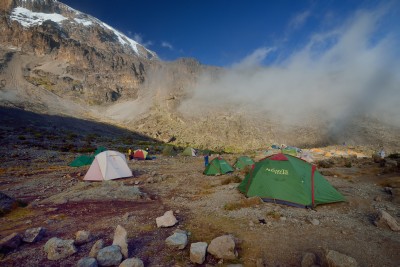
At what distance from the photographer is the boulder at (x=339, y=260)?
4453 millimetres

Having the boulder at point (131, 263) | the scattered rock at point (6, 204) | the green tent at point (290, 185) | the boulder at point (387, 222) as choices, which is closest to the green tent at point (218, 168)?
the green tent at point (290, 185)

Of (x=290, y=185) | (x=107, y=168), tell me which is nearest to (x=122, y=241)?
(x=290, y=185)

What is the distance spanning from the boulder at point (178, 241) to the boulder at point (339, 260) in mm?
3105

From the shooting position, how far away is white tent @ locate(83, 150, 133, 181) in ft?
51.7

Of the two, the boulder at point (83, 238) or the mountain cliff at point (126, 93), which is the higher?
the mountain cliff at point (126, 93)

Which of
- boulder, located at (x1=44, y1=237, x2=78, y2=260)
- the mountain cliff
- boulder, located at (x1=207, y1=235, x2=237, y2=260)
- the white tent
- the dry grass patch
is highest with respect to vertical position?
the mountain cliff

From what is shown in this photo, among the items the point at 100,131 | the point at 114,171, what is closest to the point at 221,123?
the point at 100,131

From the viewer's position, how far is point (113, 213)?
8.66 meters

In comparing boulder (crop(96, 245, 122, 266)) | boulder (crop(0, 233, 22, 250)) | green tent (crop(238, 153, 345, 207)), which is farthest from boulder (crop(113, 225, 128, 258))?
green tent (crop(238, 153, 345, 207))

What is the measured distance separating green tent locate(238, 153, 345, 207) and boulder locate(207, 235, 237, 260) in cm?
433

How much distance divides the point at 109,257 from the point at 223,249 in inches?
96.5

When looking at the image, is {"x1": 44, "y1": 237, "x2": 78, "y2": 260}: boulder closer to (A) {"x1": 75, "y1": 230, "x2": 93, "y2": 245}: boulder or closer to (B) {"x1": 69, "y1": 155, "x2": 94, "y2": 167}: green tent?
(A) {"x1": 75, "y1": 230, "x2": 93, "y2": 245}: boulder

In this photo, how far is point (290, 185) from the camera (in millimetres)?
9102

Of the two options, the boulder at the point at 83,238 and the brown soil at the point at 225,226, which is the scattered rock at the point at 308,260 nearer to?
the brown soil at the point at 225,226
